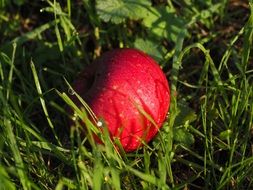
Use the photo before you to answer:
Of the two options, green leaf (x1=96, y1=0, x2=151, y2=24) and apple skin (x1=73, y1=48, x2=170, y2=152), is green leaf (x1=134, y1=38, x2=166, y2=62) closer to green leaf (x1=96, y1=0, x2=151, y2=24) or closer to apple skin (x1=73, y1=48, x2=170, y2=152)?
green leaf (x1=96, y1=0, x2=151, y2=24)

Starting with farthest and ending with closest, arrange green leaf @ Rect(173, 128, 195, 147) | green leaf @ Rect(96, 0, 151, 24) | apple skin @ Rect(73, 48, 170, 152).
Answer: green leaf @ Rect(96, 0, 151, 24)
green leaf @ Rect(173, 128, 195, 147)
apple skin @ Rect(73, 48, 170, 152)

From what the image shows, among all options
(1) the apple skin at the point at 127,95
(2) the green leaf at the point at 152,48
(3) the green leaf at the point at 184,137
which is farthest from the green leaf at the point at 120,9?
(3) the green leaf at the point at 184,137

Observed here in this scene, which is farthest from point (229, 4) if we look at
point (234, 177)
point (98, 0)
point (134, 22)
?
point (234, 177)

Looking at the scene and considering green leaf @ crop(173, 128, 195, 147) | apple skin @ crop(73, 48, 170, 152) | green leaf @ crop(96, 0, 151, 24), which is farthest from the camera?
green leaf @ crop(96, 0, 151, 24)

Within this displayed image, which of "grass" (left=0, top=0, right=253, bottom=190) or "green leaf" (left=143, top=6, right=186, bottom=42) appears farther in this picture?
"green leaf" (left=143, top=6, right=186, bottom=42)

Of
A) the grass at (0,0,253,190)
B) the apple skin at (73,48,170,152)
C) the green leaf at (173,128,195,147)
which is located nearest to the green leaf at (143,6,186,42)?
the grass at (0,0,253,190)

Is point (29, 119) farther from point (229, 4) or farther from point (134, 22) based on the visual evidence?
point (229, 4)

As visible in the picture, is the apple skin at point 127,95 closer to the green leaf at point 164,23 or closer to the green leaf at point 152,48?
the green leaf at point 152,48
